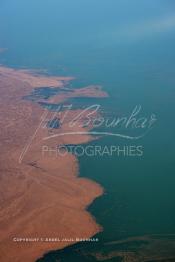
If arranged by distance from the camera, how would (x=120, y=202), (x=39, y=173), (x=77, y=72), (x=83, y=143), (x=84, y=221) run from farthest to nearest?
(x=77, y=72) < (x=83, y=143) < (x=39, y=173) < (x=120, y=202) < (x=84, y=221)

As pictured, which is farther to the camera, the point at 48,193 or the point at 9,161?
the point at 9,161

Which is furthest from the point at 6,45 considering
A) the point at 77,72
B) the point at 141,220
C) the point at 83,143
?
the point at 141,220

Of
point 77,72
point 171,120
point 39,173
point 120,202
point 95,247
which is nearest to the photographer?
point 95,247

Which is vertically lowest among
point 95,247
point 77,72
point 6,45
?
point 95,247

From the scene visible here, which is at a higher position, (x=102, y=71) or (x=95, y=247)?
(x=102, y=71)

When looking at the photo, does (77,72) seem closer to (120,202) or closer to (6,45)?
(6,45)

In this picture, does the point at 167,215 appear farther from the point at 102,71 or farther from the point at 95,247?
the point at 102,71
